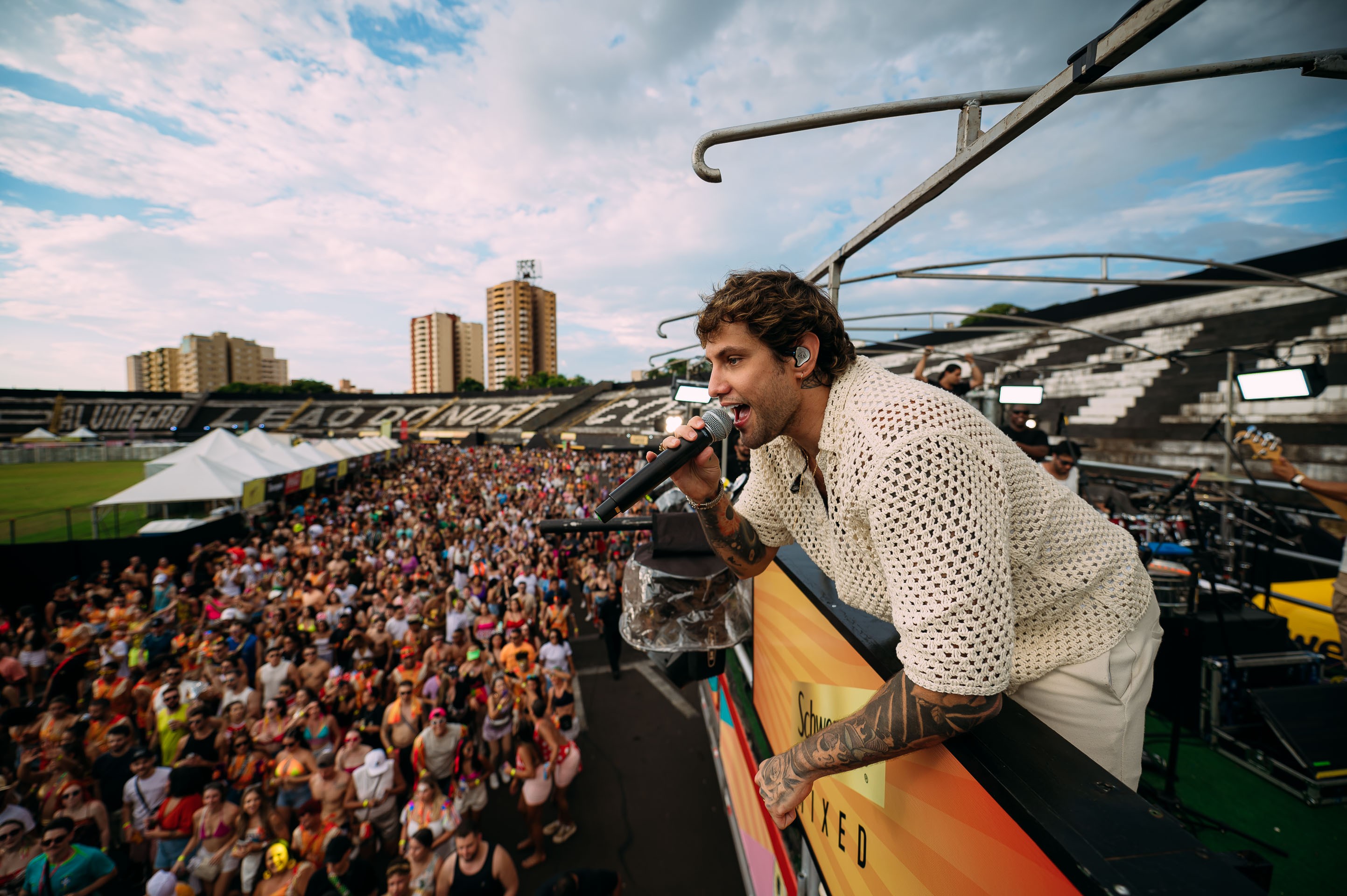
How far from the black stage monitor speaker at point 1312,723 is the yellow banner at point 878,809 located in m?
3.18

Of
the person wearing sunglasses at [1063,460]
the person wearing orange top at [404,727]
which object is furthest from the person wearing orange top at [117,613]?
the person wearing sunglasses at [1063,460]

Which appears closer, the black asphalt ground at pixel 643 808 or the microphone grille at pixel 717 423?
the microphone grille at pixel 717 423

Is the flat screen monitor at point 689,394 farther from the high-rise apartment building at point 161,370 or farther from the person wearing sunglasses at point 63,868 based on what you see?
the high-rise apartment building at point 161,370

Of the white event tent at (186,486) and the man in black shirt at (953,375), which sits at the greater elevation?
the man in black shirt at (953,375)

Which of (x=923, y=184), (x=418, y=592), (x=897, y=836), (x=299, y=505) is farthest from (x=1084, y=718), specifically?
(x=299, y=505)

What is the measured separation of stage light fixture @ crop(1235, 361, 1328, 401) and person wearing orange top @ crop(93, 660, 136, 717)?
46.0 feet

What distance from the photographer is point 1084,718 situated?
122cm

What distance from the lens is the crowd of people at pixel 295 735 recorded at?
3.86m

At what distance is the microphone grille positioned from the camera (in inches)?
59.2

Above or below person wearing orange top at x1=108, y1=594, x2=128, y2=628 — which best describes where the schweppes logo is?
above

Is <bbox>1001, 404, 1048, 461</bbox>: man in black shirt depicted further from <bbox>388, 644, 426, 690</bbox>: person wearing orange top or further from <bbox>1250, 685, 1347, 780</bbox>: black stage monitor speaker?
<bbox>388, 644, 426, 690</bbox>: person wearing orange top

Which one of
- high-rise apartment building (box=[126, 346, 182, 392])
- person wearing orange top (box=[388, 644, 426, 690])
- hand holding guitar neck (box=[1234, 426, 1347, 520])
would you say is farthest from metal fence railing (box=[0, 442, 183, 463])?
high-rise apartment building (box=[126, 346, 182, 392])

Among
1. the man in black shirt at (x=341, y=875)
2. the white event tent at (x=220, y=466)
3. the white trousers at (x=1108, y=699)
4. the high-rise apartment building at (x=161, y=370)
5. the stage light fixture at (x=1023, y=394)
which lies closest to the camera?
the white trousers at (x=1108, y=699)

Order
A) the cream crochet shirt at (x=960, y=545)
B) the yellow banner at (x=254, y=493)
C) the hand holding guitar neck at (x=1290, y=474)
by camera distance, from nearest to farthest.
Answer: the cream crochet shirt at (x=960, y=545) < the hand holding guitar neck at (x=1290, y=474) < the yellow banner at (x=254, y=493)
